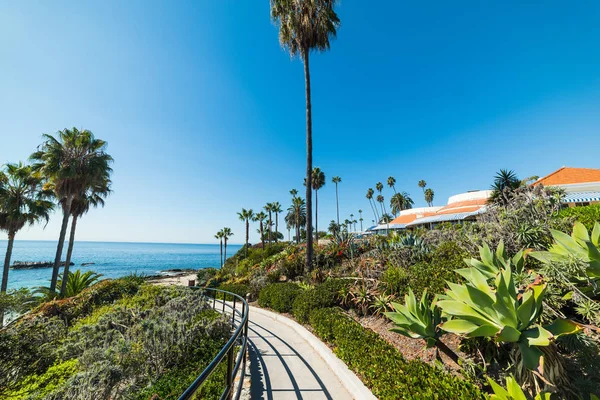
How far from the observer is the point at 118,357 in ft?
13.0

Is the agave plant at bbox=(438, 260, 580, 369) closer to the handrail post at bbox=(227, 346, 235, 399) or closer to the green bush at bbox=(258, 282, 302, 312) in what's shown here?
the handrail post at bbox=(227, 346, 235, 399)

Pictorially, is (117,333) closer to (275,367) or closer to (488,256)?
(275,367)

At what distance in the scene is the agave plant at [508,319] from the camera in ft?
6.69

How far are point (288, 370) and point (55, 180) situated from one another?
62.7 ft

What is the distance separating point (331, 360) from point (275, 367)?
103 cm

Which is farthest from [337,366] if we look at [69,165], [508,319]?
[69,165]

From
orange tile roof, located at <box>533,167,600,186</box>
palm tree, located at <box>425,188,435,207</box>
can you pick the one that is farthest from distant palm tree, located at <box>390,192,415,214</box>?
orange tile roof, located at <box>533,167,600,186</box>

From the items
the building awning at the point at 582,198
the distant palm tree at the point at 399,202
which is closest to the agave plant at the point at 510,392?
the building awning at the point at 582,198

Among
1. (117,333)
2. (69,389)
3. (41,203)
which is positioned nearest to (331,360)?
(69,389)

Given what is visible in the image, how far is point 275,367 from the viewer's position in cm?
425

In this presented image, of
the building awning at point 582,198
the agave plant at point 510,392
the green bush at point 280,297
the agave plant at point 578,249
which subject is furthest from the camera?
the building awning at point 582,198

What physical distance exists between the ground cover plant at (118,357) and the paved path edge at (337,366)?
1889mm

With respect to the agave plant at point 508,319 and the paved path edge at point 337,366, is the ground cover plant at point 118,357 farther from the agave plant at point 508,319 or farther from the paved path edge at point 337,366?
the agave plant at point 508,319

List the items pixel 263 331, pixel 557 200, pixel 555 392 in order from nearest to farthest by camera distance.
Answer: pixel 555 392 < pixel 557 200 < pixel 263 331
